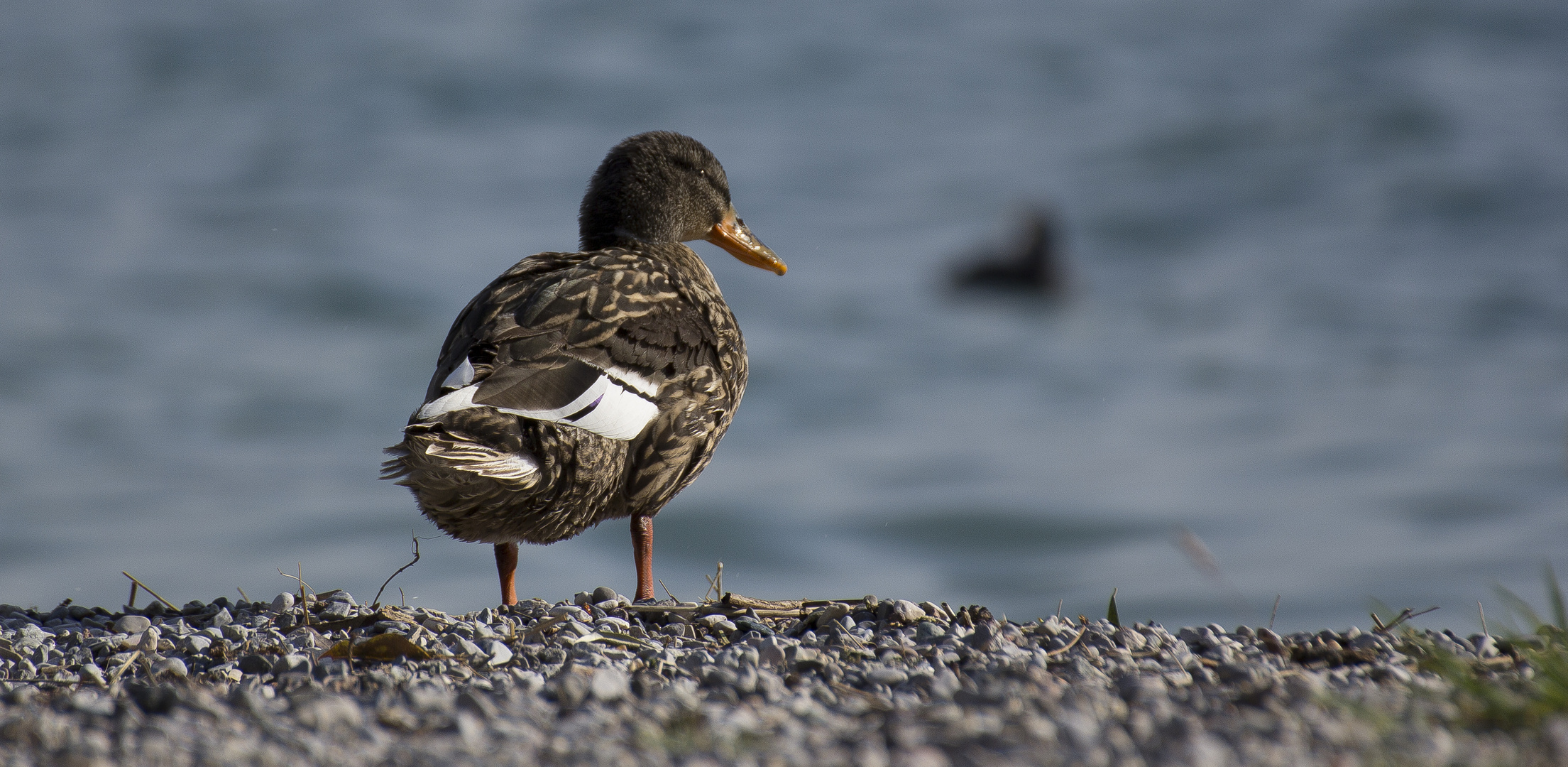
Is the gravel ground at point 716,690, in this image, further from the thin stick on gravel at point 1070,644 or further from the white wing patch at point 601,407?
the white wing patch at point 601,407

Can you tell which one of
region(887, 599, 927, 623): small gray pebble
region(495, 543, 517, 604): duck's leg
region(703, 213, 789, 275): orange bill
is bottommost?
region(887, 599, 927, 623): small gray pebble

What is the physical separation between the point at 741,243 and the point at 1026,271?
14.9 m

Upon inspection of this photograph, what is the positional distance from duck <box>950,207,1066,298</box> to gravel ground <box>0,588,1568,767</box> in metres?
16.9

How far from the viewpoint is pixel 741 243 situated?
6383mm

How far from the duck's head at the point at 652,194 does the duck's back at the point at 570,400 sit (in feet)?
2.07

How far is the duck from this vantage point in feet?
67.4

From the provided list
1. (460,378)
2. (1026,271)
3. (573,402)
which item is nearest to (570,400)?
(573,402)

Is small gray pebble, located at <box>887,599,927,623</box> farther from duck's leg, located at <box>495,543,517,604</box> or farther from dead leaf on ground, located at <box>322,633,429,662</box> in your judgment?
duck's leg, located at <box>495,543,517,604</box>

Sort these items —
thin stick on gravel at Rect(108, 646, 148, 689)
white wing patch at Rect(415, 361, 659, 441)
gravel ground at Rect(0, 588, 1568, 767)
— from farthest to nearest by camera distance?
white wing patch at Rect(415, 361, 659, 441)
thin stick on gravel at Rect(108, 646, 148, 689)
gravel ground at Rect(0, 588, 1568, 767)

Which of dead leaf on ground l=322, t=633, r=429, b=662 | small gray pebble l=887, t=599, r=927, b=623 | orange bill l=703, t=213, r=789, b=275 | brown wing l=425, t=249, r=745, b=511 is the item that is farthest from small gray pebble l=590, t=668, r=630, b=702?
orange bill l=703, t=213, r=789, b=275

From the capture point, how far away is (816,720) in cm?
266

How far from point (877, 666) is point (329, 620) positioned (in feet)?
5.70

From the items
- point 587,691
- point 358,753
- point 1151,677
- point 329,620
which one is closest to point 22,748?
point 358,753

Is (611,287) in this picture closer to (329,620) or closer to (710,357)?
(710,357)
